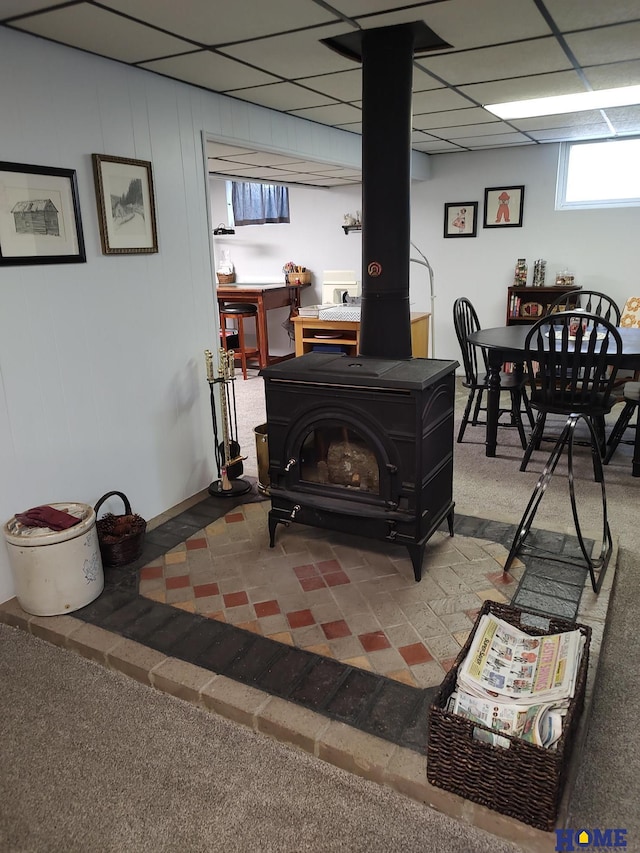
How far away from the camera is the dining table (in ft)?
11.5

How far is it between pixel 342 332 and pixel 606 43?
303 cm

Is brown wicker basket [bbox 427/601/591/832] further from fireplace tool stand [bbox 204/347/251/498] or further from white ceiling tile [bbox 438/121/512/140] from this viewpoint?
white ceiling tile [bbox 438/121/512/140]

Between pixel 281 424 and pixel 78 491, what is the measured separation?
0.93 meters

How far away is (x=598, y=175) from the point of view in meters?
5.46

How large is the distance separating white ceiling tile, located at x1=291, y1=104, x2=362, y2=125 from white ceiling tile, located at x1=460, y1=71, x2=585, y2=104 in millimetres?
716

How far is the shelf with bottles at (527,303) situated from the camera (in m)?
5.68

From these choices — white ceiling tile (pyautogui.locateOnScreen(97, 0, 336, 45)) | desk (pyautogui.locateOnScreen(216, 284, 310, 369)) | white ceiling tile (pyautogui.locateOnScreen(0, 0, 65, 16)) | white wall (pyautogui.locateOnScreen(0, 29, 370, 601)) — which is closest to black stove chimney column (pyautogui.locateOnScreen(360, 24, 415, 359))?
white ceiling tile (pyautogui.locateOnScreen(97, 0, 336, 45))

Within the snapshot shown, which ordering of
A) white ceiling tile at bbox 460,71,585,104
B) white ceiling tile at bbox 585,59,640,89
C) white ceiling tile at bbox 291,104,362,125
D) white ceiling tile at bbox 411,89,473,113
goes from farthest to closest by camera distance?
white ceiling tile at bbox 291,104,362,125 < white ceiling tile at bbox 411,89,473,113 < white ceiling tile at bbox 460,71,585,104 < white ceiling tile at bbox 585,59,640,89

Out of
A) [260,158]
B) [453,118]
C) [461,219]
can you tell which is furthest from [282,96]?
[461,219]

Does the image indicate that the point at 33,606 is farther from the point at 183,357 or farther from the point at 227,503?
the point at 183,357

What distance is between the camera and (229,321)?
24.6 feet

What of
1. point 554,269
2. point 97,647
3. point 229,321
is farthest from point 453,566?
point 229,321

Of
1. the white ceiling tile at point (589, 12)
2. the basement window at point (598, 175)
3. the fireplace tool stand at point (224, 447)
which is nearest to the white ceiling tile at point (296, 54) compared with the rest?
the white ceiling tile at point (589, 12)

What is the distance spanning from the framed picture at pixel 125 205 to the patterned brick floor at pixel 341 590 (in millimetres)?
1365
